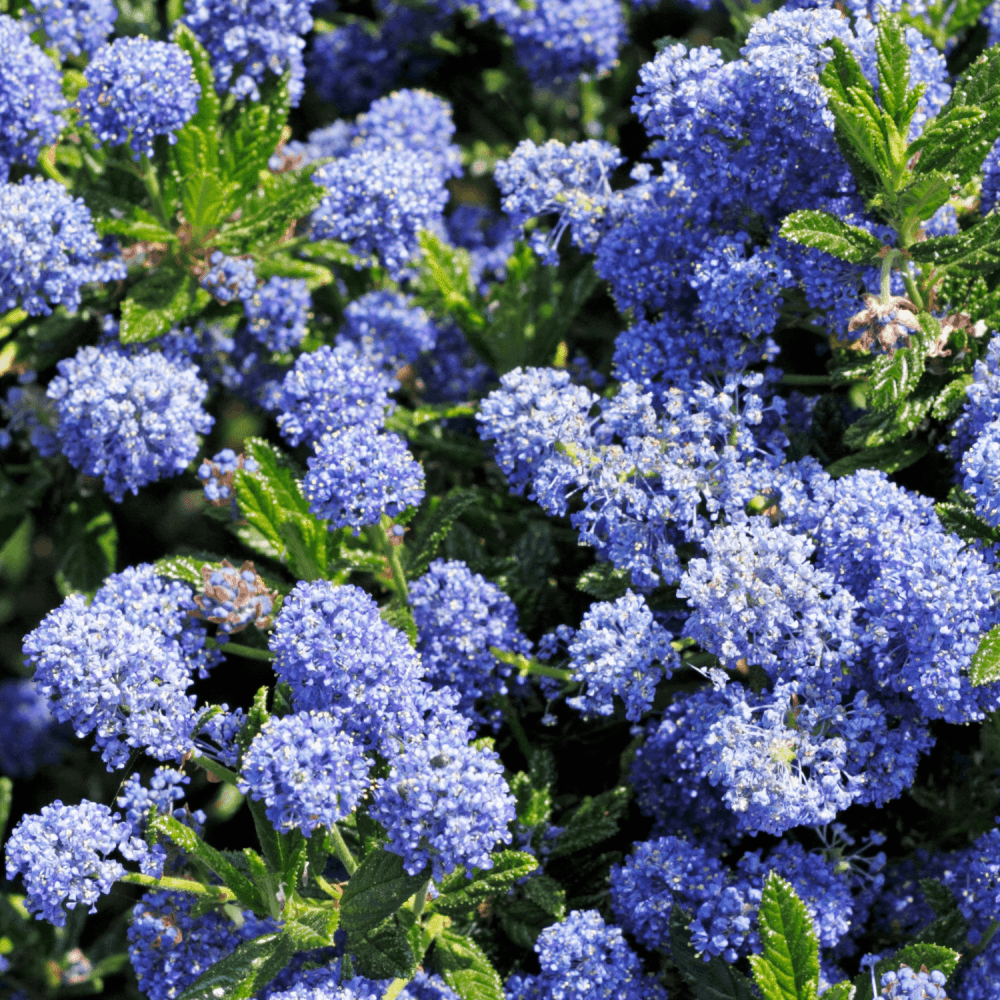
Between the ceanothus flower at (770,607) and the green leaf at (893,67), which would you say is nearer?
the ceanothus flower at (770,607)

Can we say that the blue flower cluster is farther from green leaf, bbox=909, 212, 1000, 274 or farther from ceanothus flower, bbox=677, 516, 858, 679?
green leaf, bbox=909, 212, 1000, 274

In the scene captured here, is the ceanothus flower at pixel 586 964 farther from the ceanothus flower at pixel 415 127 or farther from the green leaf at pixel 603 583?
the ceanothus flower at pixel 415 127

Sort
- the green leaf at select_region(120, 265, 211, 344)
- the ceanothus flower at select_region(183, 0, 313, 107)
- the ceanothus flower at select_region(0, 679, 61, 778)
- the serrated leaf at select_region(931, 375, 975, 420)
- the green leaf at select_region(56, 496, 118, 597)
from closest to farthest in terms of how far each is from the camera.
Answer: the serrated leaf at select_region(931, 375, 975, 420) → the green leaf at select_region(120, 265, 211, 344) → the ceanothus flower at select_region(183, 0, 313, 107) → the green leaf at select_region(56, 496, 118, 597) → the ceanothus flower at select_region(0, 679, 61, 778)

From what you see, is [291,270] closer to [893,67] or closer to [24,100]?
[24,100]

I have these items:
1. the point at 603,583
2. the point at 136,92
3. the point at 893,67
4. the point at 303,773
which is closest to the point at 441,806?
the point at 303,773

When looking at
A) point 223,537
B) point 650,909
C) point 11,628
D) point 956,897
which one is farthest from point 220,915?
point 11,628

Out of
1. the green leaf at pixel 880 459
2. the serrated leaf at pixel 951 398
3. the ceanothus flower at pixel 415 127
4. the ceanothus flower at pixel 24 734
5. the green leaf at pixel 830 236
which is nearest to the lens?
the green leaf at pixel 830 236

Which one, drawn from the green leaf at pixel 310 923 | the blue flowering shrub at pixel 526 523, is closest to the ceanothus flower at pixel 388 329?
the blue flowering shrub at pixel 526 523

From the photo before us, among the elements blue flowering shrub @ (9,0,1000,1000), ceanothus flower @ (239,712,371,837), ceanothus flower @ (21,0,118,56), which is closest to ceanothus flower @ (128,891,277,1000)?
blue flowering shrub @ (9,0,1000,1000)
